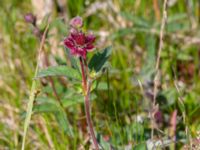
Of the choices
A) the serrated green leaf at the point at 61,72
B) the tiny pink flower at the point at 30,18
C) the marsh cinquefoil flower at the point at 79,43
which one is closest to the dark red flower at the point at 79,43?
the marsh cinquefoil flower at the point at 79,43

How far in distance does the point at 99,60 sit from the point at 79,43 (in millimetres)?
161

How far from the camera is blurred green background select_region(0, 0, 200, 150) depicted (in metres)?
1.93

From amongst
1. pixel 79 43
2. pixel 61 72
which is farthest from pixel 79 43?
pixel 61 72

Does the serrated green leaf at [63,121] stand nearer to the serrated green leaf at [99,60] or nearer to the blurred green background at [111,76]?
the blurred green background at [111,76]

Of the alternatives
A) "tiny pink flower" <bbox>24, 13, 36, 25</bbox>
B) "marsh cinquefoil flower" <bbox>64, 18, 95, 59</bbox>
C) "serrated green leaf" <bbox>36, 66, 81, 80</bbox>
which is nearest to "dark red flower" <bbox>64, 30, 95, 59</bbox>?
"marsh cinquefoil flower" <bbox>64, 18, 95, 59</bbox>

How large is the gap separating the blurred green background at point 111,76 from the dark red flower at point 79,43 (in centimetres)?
19

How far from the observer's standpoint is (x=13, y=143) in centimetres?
210

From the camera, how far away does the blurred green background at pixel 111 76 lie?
1.93 metres

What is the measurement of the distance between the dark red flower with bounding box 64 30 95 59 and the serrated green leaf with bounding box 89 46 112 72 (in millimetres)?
121

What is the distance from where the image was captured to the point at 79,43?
1475mm

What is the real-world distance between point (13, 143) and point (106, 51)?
2.30 feet

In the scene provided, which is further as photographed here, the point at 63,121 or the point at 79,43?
the point at 63,121

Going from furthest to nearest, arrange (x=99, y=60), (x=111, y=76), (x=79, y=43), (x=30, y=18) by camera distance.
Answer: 1. (x=111, y=76)
2. (x=30, y=18)
3. (x=99, y=60)
4. (x=79, y=43)

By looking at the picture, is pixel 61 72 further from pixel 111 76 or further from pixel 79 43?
pixel 111 76
